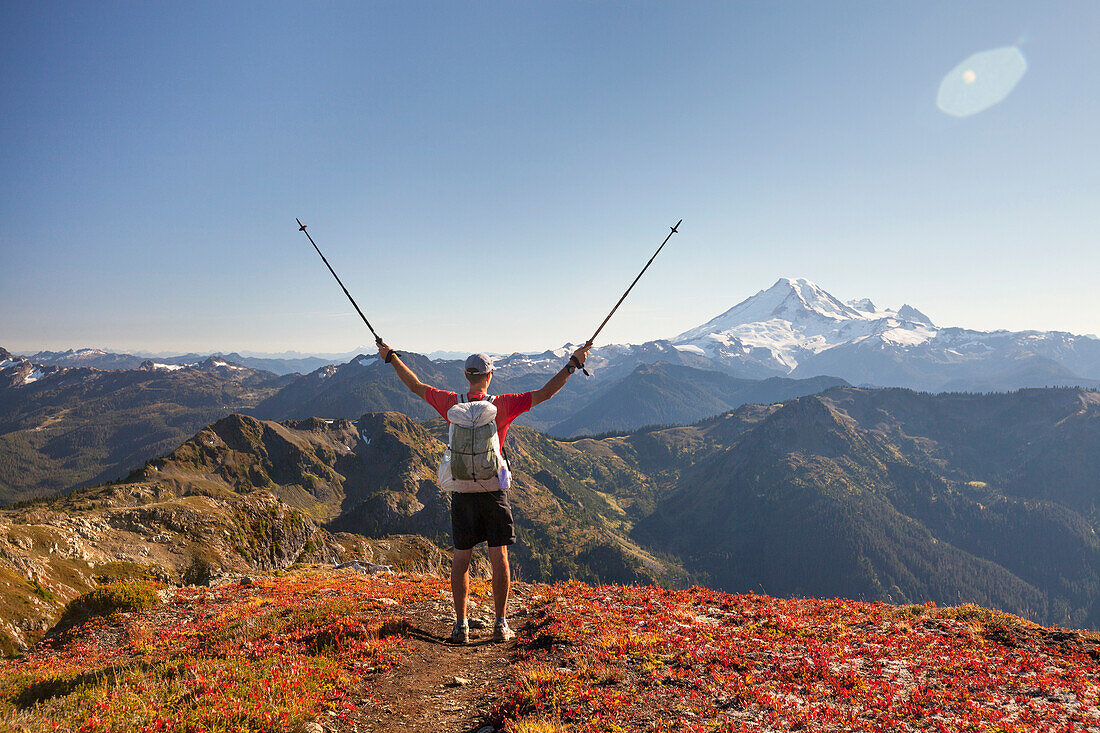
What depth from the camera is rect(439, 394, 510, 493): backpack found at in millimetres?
9023

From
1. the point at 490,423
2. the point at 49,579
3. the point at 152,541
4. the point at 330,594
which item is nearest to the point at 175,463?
the point at 152,541

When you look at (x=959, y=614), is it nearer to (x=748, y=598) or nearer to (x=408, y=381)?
(x=748, y=598)

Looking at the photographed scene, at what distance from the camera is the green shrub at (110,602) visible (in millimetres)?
15938

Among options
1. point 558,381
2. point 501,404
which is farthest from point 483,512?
point 558,381

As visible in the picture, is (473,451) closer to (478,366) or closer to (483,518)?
(483,518)

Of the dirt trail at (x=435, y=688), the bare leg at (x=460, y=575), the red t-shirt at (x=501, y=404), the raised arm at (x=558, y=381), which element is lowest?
the dirt trail at (x=435, y=688)

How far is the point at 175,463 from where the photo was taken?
199 meters

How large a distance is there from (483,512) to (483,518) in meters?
0.12

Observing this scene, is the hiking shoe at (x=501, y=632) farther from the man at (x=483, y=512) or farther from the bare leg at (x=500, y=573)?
the bare leg at (x=500, y=573)

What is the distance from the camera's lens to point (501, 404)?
1025 centimetres

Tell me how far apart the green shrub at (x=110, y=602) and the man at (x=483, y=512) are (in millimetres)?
14394

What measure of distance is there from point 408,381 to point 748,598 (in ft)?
50.5

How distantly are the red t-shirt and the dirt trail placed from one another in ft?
14.8

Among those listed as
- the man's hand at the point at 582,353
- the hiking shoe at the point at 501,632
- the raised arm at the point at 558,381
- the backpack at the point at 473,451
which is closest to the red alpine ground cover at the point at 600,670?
the hiking shoe at the point at 501,632
